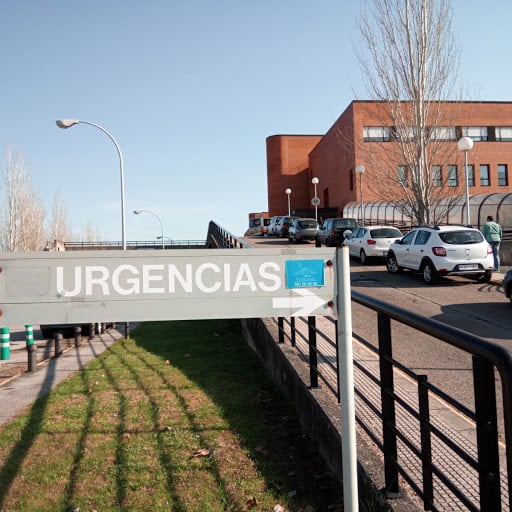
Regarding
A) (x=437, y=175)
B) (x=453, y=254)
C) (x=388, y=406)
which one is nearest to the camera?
(x=388, y=406)

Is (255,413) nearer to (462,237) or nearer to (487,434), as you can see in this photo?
(487,434)

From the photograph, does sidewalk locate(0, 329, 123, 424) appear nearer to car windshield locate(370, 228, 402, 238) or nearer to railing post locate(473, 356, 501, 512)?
railing post locate(473, 356, 501, 512)

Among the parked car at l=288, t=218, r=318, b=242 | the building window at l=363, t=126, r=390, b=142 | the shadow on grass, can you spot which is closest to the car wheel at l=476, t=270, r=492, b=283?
the shadow on grass

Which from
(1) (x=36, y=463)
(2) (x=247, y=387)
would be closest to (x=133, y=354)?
(2) (x=247, y=387)

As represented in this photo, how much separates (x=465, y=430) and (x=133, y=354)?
23.5 ft

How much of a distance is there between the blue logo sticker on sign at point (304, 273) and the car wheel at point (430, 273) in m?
14.2

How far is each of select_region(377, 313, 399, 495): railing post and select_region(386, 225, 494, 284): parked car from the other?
13.1 m

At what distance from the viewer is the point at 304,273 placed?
232 centimetres

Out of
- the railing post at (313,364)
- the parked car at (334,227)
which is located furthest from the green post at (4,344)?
the parked car at (334,227)

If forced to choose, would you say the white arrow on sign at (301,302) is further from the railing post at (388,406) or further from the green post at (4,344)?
the green post at (4,344)

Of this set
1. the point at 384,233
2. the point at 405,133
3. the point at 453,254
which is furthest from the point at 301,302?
the point at 405,133

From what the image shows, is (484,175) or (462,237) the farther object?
(484,175)

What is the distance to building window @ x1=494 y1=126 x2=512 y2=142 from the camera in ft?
169

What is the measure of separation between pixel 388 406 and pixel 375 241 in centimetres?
1880
